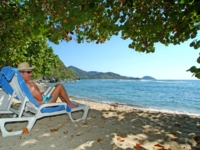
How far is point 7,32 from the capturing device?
683cm

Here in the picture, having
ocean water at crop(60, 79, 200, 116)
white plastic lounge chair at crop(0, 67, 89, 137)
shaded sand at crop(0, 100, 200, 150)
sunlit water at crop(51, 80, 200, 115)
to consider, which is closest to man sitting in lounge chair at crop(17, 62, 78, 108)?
white plastic lounge chair at crop(0, 67, 89, 137)

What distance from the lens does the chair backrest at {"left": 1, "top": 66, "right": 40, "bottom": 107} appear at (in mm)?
3273

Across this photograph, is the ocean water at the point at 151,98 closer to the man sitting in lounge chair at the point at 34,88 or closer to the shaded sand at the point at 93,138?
the shaded sand at the point at 93,138

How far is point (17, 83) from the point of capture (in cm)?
337

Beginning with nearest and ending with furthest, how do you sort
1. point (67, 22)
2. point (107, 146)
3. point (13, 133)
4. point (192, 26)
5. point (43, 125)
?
point (107, 146), point (13, 133), point (67, 22), point (43, 125), point (192, 26)

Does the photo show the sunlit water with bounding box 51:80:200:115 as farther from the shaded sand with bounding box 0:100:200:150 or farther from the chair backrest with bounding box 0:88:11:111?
the chair backrest with bounding box 0:88:11:111

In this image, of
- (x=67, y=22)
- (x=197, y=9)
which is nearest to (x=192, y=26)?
(x=197, y=9)

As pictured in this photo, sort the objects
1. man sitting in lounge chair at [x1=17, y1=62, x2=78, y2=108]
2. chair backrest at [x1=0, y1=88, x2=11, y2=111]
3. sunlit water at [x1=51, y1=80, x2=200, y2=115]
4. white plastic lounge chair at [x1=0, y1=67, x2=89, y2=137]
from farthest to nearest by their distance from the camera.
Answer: sunlit water at [x1=51, y1=80, x2=200, y2=115], chair backrest at [x1=0, y1=88, x2=11, y2=111], man sitting in lounge chair at [x1=17, y1=62, x2=78, y2=108], white plastic lounge chair at [x1=0, y1=67, x2=89, y2=137]

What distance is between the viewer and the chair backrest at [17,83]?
3273 mm

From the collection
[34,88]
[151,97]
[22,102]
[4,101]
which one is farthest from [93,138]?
[151,97]

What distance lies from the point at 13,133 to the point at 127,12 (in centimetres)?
362

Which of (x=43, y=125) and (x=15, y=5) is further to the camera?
(x=15, y=5)

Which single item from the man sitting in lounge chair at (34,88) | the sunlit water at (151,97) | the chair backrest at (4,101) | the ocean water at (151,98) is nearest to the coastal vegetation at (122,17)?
the man sitting in lounge chair at (34,88)

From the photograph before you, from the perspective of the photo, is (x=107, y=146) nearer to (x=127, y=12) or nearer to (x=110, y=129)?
(x=110, y=129)
